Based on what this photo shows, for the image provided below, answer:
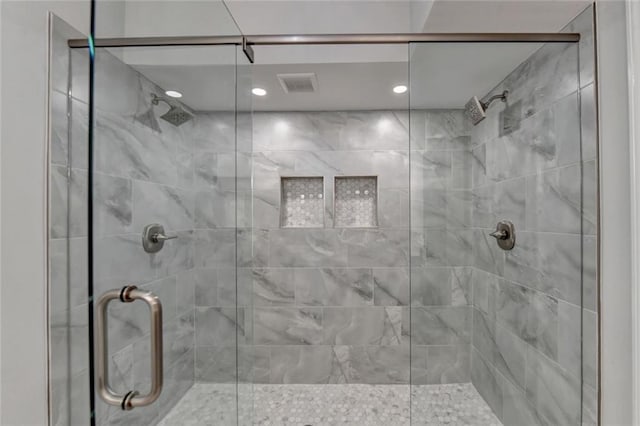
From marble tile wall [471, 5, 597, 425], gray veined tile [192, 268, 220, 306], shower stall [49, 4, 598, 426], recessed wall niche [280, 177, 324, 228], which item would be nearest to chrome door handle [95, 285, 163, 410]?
shower stall [49, 4, 598, 426]

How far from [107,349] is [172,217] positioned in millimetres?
368

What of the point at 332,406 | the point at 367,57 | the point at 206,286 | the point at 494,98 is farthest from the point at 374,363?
the point at 367,57

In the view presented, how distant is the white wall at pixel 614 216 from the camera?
95 cm

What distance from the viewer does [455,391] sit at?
1344 millimetres

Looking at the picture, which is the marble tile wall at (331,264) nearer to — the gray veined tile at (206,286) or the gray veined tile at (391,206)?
the gray veined tile at (391,206)

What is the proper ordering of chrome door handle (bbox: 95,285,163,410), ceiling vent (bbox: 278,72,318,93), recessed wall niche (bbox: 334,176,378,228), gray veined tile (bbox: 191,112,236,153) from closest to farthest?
chrome door handle (bbox: 95,285,163,410)
gray veined tile (bbox: 191,112,236,153)
ceiling vent (bbox: 278,72,318,93)
recessed wall niche (bbox: 334,176,378,228)

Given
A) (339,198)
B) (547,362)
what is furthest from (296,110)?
(547,362)

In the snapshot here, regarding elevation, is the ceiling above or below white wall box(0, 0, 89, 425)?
above

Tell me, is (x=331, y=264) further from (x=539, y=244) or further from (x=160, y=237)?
(x=160, y=237)

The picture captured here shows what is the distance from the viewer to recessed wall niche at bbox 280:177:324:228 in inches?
93.0

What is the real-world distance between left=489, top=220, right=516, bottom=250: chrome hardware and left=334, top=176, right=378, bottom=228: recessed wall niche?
1.10m

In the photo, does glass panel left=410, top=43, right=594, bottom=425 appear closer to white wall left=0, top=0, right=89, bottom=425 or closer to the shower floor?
the shower floor

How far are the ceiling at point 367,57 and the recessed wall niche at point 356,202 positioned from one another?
22.7 inches

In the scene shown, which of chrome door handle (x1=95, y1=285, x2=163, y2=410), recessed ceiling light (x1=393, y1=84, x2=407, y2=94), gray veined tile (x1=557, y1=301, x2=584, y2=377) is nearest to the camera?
chrome door handle (x1=95, y1=285, x2=163, y2=410)
